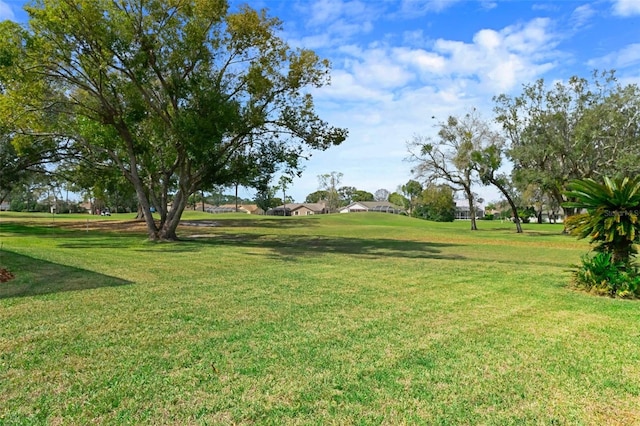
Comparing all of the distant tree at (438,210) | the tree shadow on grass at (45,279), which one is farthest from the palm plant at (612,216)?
the distant tree at (438,210)

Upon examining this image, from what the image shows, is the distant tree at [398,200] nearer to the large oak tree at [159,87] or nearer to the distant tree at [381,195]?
the distant tree at [381,195]

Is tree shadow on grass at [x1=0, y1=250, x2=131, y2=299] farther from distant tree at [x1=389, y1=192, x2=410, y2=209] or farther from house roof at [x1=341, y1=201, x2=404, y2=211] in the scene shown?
house roof at [x1=341, y1=201, x2=404, y2=211]

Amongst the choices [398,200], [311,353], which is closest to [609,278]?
[311,353]

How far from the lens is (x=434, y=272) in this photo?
10438 millimetres

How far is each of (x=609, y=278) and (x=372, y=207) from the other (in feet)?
316

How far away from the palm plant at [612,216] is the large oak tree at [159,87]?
11.7m

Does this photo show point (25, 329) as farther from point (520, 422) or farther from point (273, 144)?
point (273, 144)

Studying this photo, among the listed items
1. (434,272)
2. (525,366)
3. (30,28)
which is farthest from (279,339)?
(30,28)

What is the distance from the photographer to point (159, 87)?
18328mm

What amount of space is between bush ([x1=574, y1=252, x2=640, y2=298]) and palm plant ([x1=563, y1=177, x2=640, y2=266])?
203mm

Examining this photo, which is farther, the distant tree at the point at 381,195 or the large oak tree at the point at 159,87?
the distant tree at the point at 381,195

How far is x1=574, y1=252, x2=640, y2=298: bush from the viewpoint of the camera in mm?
7605

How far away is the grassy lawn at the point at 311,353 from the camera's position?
3.10m

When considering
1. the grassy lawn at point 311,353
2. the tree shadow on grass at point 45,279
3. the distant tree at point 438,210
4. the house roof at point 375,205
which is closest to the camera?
the grassy lawn at point 311,353
